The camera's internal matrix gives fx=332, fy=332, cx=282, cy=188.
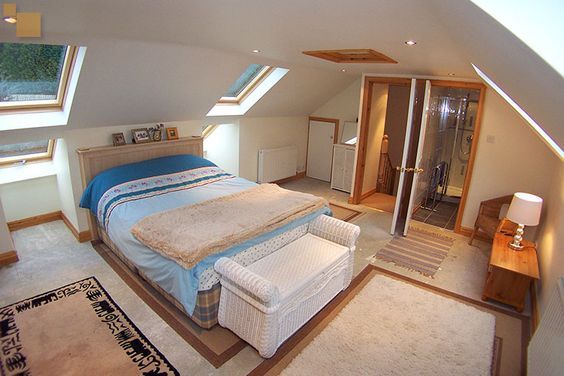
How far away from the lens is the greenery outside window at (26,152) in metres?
3.60

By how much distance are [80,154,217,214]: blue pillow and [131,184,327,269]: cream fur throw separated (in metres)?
0.87

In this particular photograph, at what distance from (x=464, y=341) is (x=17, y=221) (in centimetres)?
477

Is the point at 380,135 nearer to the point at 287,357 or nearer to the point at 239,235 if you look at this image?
the point at 239,235

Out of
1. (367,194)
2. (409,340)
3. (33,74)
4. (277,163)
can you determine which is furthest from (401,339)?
(277,163)

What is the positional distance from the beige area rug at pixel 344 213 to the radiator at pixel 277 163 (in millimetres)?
1330

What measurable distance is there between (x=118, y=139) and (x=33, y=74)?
1.02m

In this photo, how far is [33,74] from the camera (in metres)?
2.95

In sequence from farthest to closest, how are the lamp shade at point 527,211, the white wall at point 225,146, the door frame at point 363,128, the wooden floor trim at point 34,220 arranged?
the white wall at point 225,146
the door frame at point 363,128
the wooden floor trim at point 34,220
the lamp shade at point 527,211

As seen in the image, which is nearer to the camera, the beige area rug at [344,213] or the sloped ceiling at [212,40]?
the sloped ceiling at [212,40]

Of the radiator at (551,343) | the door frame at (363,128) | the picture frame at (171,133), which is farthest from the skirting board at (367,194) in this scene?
the radiator at (551,343)

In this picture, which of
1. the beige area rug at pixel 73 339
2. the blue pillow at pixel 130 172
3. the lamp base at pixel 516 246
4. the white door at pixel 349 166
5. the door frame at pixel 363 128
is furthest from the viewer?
the white door at pixel 349 166

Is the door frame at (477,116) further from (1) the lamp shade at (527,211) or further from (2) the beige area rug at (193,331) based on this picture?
(2) the beige area rug at (193,331)

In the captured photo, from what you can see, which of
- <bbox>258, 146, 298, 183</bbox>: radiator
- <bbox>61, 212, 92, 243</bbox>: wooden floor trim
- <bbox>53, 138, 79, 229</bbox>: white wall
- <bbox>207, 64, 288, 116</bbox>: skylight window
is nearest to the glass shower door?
<bbox>207, 64, 288, 116</bbox>: skylight window

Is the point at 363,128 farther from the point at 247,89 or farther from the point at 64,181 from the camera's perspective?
the point at 64,181
